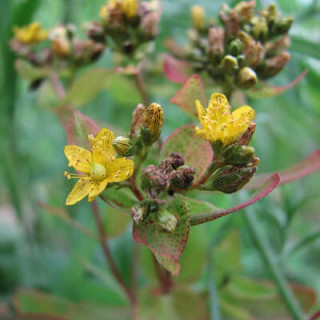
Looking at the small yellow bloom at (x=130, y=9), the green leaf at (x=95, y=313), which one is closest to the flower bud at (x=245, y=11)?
the small yellow bloom at (x=130, y=9)

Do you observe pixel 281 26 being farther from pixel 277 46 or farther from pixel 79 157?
pixel 79 157

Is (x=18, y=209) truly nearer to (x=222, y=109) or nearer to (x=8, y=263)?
(x=8, y=263)

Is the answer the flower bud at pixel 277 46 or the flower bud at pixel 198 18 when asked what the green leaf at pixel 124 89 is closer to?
the flower bud at pixel 198 18

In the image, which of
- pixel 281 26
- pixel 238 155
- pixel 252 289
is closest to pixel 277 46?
pixel 281 26

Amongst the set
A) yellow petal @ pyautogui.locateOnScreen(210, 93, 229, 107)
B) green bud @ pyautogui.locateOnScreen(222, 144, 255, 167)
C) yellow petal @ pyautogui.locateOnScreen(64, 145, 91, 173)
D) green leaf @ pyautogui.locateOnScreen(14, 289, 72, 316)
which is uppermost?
yellow petal @ pyautogui.locateOnScreen(210, 93, 229, 107)

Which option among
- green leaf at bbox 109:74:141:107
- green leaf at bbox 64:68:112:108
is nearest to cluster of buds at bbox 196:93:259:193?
green leaf at bbox 64:68:112:108

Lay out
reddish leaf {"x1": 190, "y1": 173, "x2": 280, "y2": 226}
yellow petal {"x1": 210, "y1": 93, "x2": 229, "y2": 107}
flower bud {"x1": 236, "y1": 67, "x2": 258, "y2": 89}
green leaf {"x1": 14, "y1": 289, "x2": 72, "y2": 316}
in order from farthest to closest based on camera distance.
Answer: green leaf {"x1": 14, "y1": 289, "x2": 72, "y2": 316}
flower bud {"x1": 236, "y1": 67, "x2": 258, "y2": 89}
yellow petal {"x1": 210, "y1": 93, "x2": 229, "y2": 107}
reddish leaf {"x1": 190, "y1": 173, "x2": 280, "y2": 226}

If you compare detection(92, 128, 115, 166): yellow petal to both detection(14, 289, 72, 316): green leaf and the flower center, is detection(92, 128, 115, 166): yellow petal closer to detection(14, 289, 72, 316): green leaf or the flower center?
the flower center
